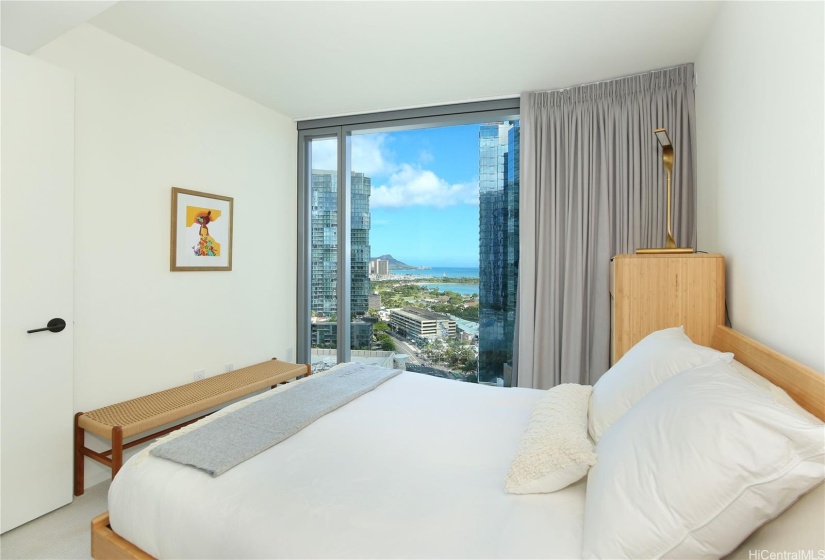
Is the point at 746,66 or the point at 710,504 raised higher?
the point at 746,66

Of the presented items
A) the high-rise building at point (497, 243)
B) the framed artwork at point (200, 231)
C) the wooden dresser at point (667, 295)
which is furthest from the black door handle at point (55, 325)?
the wooden dresser at point (667, 295)

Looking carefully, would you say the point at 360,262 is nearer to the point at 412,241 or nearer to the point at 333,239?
the point at 333,239

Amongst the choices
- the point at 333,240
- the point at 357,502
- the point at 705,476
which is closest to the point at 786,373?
the point at 705,476

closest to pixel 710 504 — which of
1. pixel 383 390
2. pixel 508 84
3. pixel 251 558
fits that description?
pixel 251 558

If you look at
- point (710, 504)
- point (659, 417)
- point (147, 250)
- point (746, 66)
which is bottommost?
point (710, 504)

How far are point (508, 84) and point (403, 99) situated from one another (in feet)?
2.85

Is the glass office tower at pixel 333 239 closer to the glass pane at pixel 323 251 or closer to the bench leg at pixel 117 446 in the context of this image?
the glass pane at pixel 323 251

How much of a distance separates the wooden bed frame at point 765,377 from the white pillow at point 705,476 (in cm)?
20

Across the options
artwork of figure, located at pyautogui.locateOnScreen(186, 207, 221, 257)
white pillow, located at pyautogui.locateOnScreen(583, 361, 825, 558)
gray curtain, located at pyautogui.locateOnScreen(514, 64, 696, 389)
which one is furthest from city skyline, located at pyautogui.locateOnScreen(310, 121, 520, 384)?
white pillow, located at pyautogui.locateOnScreen(583, 361, 825, 558)

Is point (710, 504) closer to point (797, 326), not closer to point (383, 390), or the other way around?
point (797, 326)

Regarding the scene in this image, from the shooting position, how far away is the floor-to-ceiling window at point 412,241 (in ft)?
11.6

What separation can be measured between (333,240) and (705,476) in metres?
3.54

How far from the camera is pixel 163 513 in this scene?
51.1 inches

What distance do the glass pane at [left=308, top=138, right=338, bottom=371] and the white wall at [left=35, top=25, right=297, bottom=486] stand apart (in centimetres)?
45
